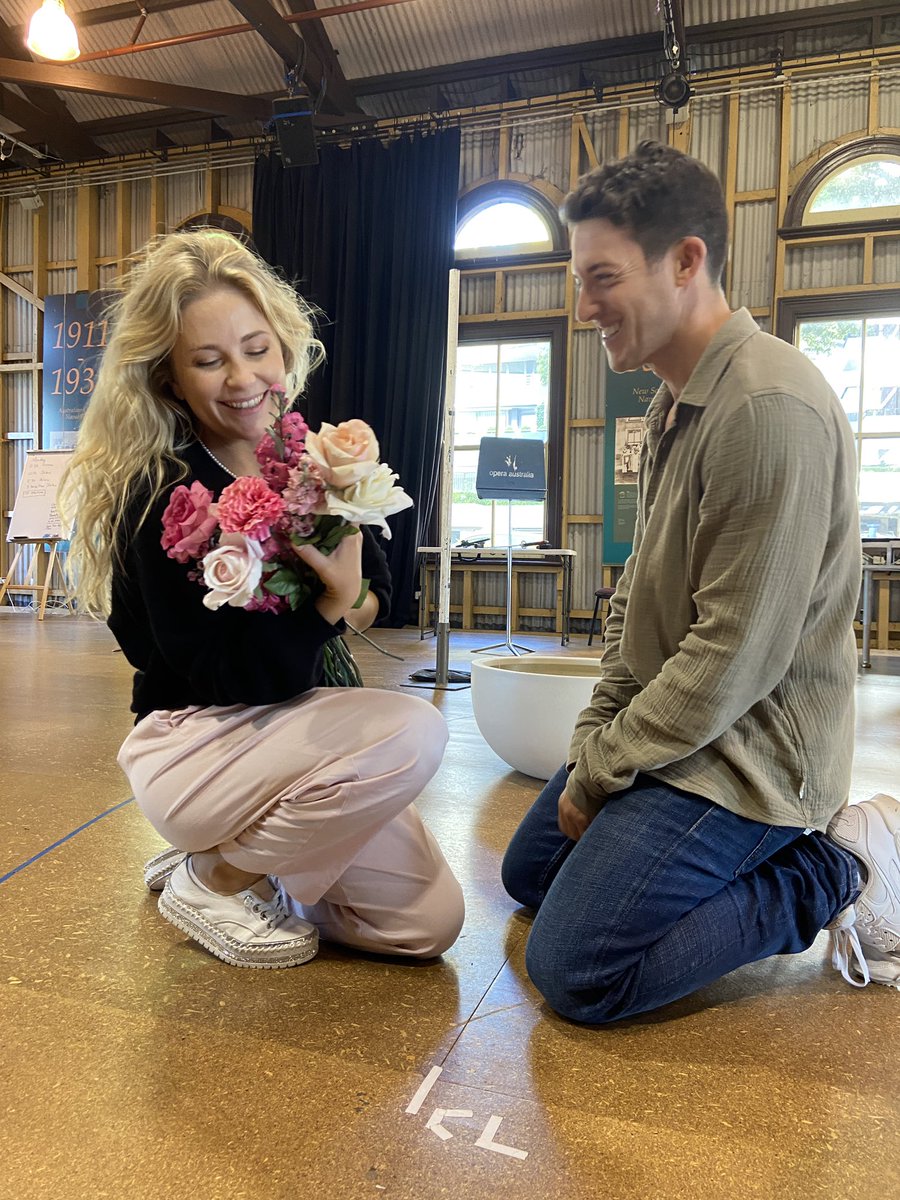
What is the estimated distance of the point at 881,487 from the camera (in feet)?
20.9

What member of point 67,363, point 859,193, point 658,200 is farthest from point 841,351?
point 67,363

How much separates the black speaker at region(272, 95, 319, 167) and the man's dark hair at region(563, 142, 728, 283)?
19.8ft

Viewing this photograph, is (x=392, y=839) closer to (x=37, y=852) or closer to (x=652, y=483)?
(x=652, y=483)

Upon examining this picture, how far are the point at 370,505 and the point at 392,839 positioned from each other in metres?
0.54

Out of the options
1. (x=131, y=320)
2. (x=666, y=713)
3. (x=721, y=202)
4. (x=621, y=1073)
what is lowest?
(x=621, y=1073)

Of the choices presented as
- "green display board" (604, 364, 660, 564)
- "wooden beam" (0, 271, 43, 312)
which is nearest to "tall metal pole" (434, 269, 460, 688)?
"green display board" (604, 364, 660, 564)

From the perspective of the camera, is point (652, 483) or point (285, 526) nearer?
point (285, 526)

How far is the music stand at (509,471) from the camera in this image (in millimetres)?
5586

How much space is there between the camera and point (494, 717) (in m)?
2.20

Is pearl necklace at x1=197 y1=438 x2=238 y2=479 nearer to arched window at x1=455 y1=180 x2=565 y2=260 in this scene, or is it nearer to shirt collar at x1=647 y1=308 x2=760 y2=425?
shirt collar at x1=647 y1=308 x2=760 y2=425

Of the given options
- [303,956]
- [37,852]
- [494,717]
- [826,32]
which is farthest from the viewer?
[826,32]

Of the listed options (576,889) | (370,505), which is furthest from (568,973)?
(370,505)

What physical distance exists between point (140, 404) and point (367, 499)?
46 cm

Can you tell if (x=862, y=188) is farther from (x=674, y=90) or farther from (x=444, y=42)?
(x=444, y=42)
